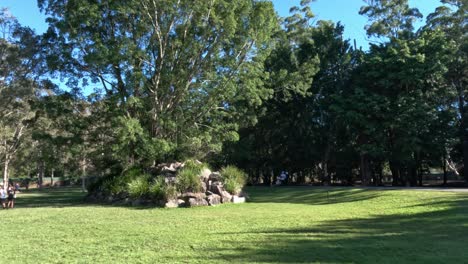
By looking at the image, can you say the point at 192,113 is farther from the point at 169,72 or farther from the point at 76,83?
the point at 76,83

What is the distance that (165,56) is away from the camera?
72.5ft

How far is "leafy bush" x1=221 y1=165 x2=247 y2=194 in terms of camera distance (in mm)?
19672

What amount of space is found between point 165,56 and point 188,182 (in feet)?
24.3

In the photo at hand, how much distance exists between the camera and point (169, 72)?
21531mm

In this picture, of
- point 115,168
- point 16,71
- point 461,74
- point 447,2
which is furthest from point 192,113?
point 447,2

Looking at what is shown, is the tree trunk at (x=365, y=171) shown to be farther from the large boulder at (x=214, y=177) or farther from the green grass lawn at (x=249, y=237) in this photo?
the green grass lawn at (x=249, y=237)

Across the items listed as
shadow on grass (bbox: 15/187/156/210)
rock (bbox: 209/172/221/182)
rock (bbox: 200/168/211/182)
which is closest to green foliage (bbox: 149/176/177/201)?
shadow on grass (bbox: 15/187/156/210)

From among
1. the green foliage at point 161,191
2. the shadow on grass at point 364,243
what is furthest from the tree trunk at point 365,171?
the shadow on grass at point 364,243

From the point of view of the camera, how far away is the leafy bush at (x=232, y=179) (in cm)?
1967

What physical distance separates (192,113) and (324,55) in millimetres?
15252

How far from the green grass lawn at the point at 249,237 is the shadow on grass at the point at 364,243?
0.06 ft

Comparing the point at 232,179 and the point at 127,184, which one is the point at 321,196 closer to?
the point at 232,179

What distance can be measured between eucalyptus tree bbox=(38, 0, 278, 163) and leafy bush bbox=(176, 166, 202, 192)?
2.77m

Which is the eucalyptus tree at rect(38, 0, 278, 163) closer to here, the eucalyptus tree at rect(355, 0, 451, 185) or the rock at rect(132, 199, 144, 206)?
the rock at rect(132, 199, 144, 206)
